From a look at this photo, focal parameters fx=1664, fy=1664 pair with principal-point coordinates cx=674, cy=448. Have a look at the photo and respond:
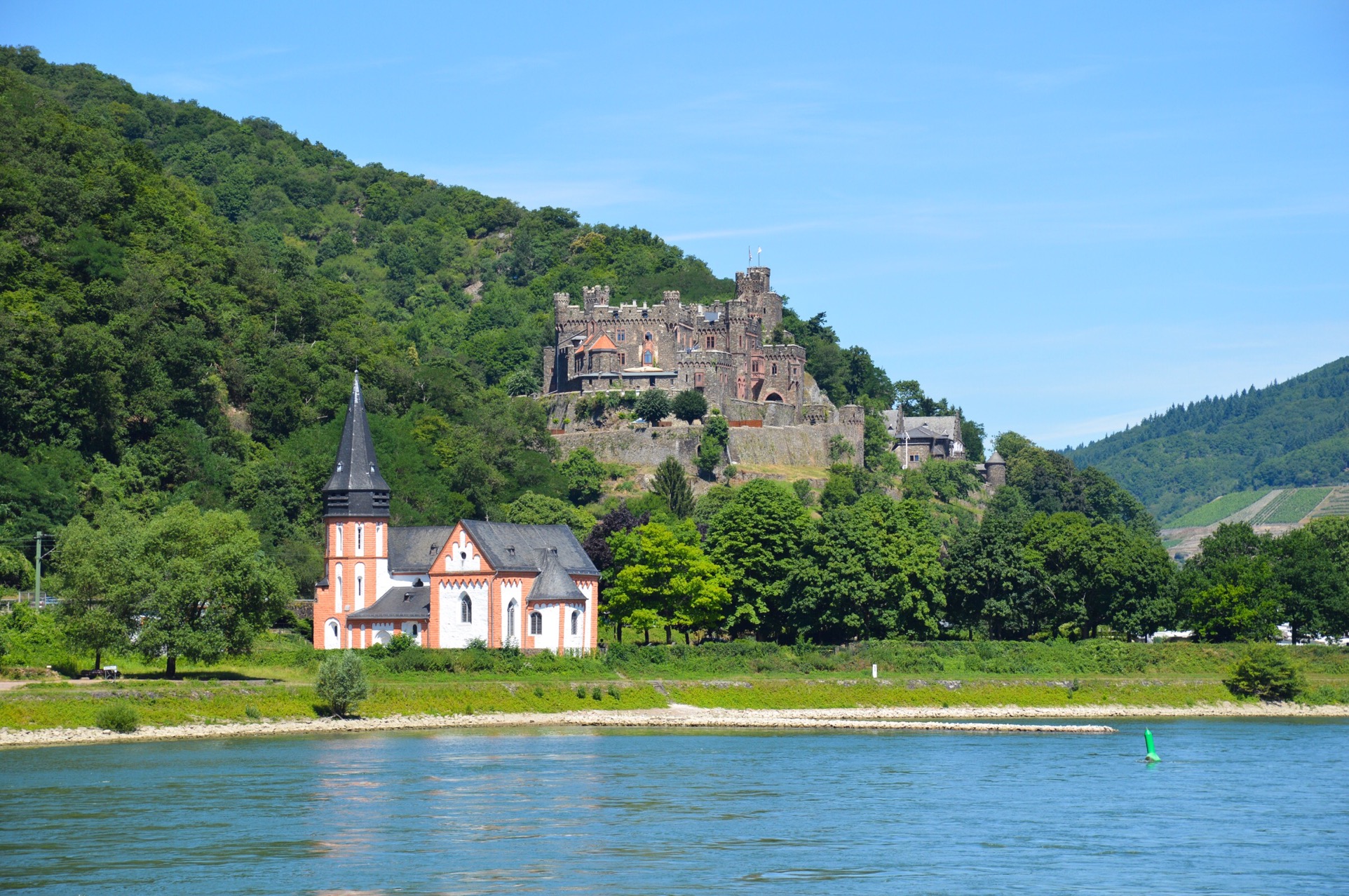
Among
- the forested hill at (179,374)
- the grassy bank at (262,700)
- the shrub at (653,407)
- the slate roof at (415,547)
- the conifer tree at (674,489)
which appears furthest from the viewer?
the shrub at (653,407)

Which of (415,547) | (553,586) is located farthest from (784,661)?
(415,547)

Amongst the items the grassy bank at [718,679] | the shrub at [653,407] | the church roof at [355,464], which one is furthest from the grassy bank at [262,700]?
the shrub at [653,407]

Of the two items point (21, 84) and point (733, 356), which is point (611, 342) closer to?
point (733, 356)

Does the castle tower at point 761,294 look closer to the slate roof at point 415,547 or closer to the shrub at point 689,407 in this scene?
the shrub at point 689,407

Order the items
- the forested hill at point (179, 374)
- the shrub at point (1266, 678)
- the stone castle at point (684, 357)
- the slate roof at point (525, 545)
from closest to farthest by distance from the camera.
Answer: the shrub at point (1266, 678) → the slate roof at point (525, 545) → the forested hill at point (179, 374) → the stone castle at point (684, 357)

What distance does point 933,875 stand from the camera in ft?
107

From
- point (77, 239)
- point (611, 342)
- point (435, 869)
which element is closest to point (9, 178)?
point (77, 239)

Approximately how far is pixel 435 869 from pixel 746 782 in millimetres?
14220

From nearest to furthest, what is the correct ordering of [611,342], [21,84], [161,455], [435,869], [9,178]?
[435,869] < [161,455] < [9,178] < [21,84] < [611,342]

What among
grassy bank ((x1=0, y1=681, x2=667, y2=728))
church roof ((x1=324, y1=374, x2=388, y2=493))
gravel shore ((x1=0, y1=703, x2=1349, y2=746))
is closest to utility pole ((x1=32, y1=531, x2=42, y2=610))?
grassy bank ((x1=0, y1=681, x2=667, y2=728))

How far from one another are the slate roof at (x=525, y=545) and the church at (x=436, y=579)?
0.06 meters

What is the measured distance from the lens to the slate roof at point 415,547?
241 feet

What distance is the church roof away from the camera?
73.4m

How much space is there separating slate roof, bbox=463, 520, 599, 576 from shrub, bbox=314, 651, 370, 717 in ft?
41.7
